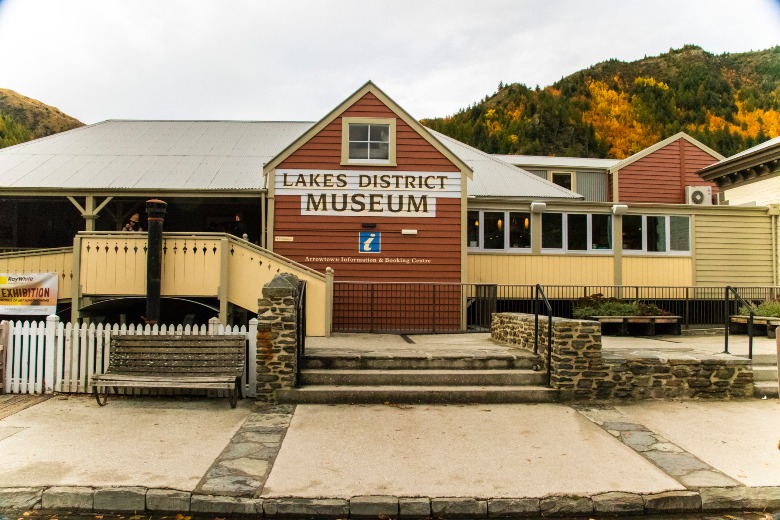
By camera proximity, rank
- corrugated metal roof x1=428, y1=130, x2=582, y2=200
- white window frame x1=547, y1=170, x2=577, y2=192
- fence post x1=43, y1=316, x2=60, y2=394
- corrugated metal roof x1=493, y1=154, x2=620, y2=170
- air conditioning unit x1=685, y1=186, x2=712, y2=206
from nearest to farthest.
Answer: fence post x1=43, y1=316, x2=60, y2=394 < corrugated metal roof x1=428, y1=130, x2=582, y2=200 < air conditioning unit x1=685, y1=186, x2=712, y2=206 < corrugated metal roof x1=493, y1=154, x2=620, y2=170 < white window frame x1=547, y1=170, x2=577, y2=192

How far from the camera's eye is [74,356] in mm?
8188

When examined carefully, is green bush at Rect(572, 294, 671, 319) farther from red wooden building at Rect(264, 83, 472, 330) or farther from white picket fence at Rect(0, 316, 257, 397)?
white picket fence at Rect(0, 316, 257, 397)

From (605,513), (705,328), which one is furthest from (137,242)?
(705,328)

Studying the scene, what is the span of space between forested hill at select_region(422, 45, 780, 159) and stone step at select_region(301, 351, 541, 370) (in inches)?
1971

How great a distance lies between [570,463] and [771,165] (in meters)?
16.0

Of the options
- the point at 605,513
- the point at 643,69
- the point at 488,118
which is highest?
the point at 643,69

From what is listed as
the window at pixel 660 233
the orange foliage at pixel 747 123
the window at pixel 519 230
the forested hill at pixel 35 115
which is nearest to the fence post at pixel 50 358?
the window at pixel 519 230

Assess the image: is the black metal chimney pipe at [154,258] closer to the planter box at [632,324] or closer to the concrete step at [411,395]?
the concrete step at [411,395]

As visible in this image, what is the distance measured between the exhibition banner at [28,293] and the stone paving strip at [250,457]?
7.86 meters

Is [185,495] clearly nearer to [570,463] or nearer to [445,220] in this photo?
[570,463]

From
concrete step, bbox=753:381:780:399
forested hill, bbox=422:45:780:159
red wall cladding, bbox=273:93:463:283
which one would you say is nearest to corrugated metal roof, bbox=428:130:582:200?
red wall cladding, bbox=273:93:463:283

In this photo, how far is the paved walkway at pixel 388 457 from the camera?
475cm

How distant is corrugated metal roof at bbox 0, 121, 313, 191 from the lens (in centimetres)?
1523

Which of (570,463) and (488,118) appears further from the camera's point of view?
(488,118)
